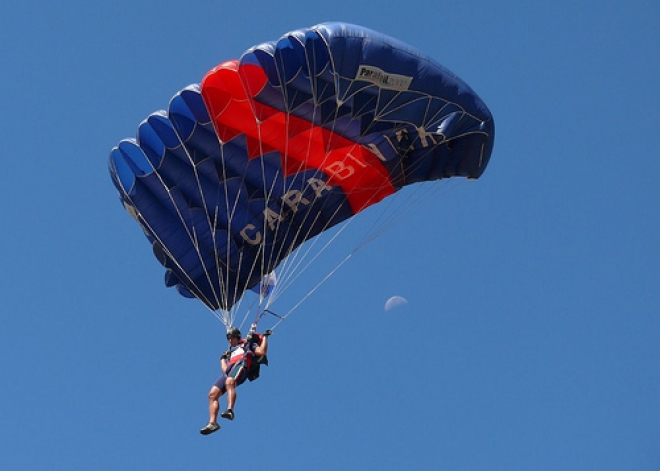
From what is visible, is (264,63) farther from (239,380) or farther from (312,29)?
(239,380)

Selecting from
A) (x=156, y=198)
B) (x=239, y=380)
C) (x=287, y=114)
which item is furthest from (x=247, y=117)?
(x=239, y=380)

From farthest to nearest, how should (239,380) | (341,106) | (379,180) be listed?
(379,180), (341,106), (239,380)

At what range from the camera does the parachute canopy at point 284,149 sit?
1662 centimetres

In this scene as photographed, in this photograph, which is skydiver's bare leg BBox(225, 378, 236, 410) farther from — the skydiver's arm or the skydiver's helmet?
the skydiver's helmet

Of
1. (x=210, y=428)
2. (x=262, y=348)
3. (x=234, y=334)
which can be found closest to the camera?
(x=210, y=428)

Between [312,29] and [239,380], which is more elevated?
[312,29]

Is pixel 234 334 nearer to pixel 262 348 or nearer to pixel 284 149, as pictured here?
pixel 262 348

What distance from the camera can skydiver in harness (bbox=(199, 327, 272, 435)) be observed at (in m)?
15.9

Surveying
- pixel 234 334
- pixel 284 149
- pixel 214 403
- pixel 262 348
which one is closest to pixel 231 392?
pixel 214 403

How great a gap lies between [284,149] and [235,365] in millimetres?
3474

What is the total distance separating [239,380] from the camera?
637 inches

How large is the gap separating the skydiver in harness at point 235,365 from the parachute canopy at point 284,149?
1.57 metres

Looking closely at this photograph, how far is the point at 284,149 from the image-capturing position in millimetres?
18250

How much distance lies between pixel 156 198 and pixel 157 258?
3.31 feet
